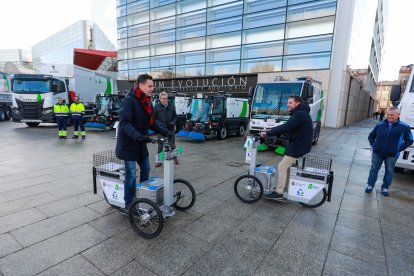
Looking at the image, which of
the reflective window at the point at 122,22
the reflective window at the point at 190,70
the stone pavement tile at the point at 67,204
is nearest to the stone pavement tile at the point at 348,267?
the stone pavement tile at the point at 67,204

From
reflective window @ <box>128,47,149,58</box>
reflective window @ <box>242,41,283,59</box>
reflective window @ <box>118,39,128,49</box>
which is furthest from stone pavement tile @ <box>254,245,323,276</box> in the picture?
reflective window @ <box>118,39,128,49</box>

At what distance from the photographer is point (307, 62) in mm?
18922

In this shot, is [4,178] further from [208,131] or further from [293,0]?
[293,0]

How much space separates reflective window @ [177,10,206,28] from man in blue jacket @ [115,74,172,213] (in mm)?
24886

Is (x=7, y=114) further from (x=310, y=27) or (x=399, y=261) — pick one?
(x=310, y=27)

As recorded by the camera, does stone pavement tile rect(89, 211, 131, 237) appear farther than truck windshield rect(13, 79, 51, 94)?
No

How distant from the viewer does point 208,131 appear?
10.7 metres

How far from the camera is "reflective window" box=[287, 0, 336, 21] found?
1792 cm

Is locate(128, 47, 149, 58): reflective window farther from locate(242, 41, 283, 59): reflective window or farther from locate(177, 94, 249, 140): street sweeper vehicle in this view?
locate(177, 94, 249, 140): street sweeper vehicle

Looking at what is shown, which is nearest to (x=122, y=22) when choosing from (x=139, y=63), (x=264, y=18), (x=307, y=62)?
(x=139, y=63)

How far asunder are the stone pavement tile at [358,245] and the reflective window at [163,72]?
87.2ft

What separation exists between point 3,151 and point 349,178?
1054 cm

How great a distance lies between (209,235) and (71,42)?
79.7m

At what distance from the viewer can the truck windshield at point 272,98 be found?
8383 millimetres
